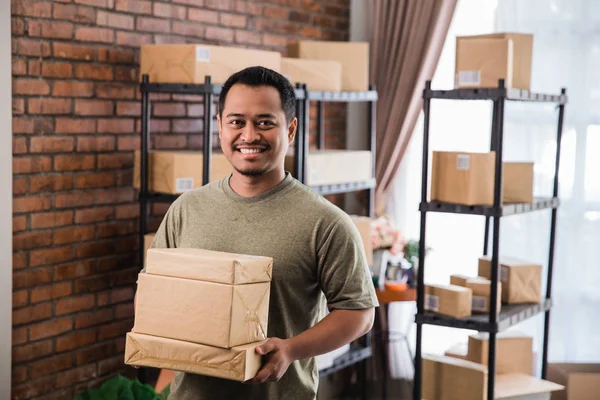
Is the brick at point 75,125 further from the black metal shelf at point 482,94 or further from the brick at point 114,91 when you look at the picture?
the black metal shelf at point 482,94

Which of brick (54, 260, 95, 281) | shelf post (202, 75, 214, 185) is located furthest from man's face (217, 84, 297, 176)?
brick (54, 260, 95, 281)

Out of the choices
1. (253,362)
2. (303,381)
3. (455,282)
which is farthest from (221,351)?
(455,282)

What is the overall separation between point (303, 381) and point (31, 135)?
1.72 metres

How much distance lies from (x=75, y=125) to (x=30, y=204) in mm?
374

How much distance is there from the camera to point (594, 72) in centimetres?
443

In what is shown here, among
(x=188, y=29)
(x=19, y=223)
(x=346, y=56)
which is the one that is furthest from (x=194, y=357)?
(x=346, y=56)

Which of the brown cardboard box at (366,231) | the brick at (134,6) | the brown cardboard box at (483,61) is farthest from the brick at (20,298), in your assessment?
the brown cardboard box at (483,61)

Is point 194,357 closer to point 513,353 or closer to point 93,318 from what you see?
point 93,318

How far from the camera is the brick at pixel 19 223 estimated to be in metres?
3.02

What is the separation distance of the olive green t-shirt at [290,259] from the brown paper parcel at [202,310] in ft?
0.27

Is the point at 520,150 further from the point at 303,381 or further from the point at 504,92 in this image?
the point at 303,381

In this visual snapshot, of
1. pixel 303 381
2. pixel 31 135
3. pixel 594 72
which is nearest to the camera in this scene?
pixel 303 381

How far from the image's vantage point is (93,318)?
342cm

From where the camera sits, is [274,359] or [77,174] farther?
[77,174]
